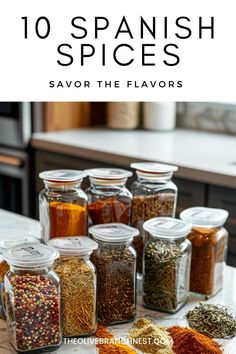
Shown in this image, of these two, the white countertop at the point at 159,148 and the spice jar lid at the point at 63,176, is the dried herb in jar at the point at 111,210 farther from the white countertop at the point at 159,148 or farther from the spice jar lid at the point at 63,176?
the white countertop at the point at 159,148

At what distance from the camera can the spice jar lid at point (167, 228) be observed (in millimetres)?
1266

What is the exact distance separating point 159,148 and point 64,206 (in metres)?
1.34

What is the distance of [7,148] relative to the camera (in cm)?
307

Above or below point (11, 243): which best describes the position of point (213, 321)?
below

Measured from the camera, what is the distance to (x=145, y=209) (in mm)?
1419

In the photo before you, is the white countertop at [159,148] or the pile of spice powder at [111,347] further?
the white countertop at [159,148]

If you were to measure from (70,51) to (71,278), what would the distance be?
1.12 m

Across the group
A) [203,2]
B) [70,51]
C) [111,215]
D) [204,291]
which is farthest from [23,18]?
[204,291]

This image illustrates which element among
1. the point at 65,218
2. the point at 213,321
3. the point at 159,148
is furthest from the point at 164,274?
the point at 159,148

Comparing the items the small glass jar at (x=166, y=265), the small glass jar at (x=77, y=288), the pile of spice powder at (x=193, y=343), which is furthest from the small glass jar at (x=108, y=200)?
the pile of spice powder at (x=193, y=343)

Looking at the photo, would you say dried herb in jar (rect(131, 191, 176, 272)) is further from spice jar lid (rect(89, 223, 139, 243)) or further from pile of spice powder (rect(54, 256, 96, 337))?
pile of spice powder (rect(54, 256, 96, 337))

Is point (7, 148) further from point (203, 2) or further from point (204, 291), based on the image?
point (204, 291)

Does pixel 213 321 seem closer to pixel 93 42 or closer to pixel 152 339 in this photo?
pixel 152 339

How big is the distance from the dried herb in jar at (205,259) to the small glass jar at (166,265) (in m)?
0.06
